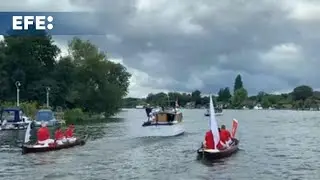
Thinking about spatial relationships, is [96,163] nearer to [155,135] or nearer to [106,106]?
[155,135]

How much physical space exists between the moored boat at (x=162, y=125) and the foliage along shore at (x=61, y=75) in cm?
4576

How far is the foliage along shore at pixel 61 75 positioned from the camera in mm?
116750

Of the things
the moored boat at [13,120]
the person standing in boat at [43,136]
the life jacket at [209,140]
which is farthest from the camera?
the moored boat at [13,120]

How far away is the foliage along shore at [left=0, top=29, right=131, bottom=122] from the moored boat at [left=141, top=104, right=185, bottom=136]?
45.8 meters

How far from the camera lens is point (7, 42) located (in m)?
123

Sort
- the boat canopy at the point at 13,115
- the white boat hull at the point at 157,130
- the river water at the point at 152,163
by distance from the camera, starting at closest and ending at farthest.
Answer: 1. the river water at the point at 152,163
2. the white boat hull at the point at 157,130
3. the boat canopy at the point at 13,115

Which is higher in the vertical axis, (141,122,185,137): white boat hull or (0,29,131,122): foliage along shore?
(0,29,131,122): foliage along shore

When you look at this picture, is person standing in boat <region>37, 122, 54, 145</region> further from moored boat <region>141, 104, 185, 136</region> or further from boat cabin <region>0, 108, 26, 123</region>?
boat cabin <region>0, 108, 26, 123</region>

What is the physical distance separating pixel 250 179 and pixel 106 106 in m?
97.7

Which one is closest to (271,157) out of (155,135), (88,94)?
(155,135)

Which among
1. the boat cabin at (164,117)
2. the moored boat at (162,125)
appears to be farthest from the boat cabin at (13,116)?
the boat cabin at (164,117)

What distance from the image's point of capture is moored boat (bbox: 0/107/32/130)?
81750mm

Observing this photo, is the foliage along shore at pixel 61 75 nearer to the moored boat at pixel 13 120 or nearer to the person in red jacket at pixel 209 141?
the moored boat at pixel 13 120

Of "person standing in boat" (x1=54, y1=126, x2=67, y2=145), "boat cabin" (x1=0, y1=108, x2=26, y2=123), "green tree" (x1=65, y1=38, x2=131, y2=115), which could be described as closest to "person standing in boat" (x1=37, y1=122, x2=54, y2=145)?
"person standing in boat" (x1=54, y1=126, x2=67, y2=145)
